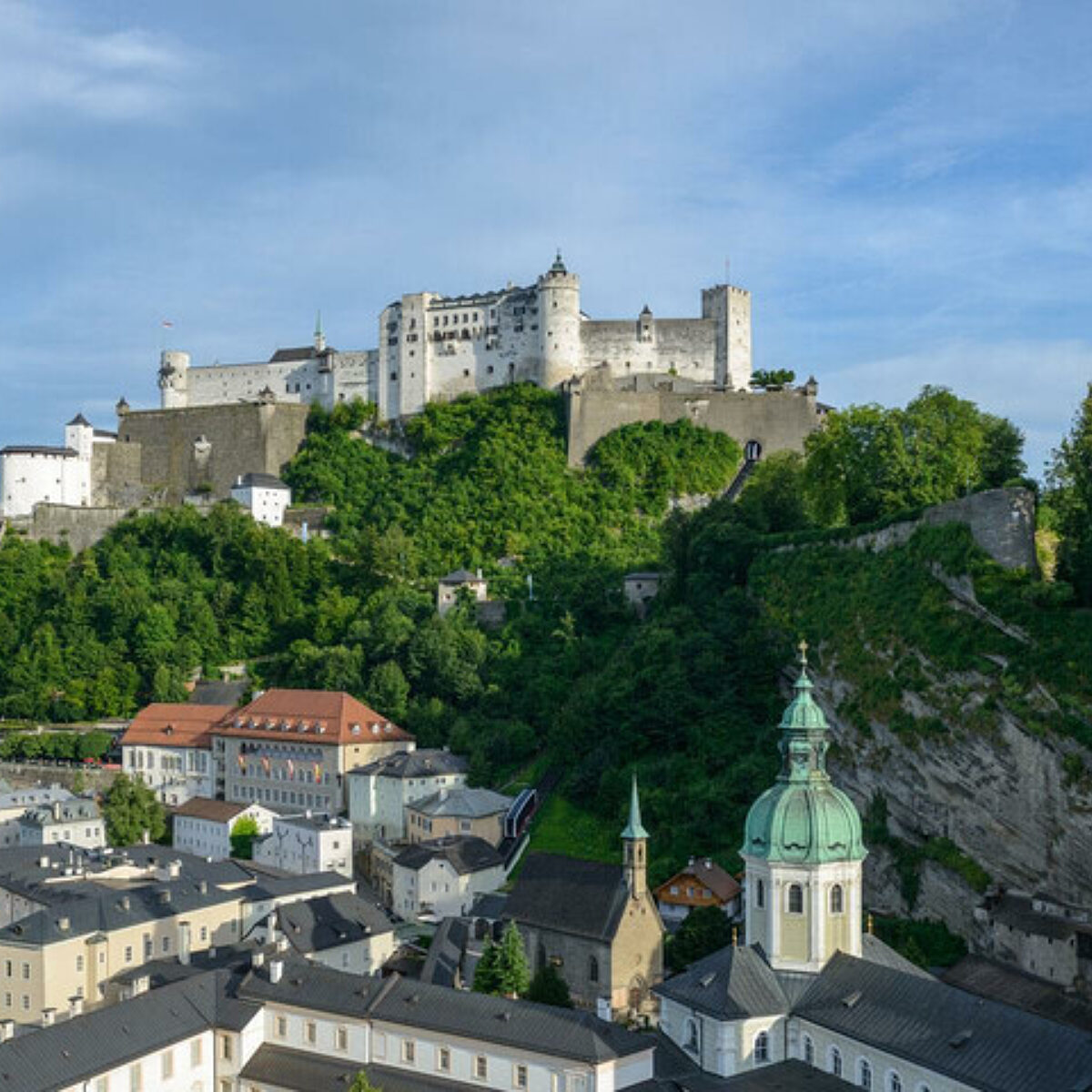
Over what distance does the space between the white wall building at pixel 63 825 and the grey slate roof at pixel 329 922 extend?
698 inches

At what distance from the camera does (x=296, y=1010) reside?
39156 millimetres

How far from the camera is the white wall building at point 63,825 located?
211ft

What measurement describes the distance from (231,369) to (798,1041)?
7815 cm

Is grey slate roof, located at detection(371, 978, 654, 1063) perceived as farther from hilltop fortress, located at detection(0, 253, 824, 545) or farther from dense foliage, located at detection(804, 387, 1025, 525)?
hilltop fortress, located at detection(0, 253, 824, 545)

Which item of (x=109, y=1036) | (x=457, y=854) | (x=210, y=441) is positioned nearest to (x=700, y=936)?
(x=457, y=854)

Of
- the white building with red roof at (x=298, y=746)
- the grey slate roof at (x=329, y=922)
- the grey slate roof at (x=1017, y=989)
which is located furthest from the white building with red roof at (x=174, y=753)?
the grey slate roof at (x=1017, y=989)

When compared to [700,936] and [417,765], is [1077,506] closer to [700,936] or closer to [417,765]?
[700,936]

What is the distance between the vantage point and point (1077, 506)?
43000 mm

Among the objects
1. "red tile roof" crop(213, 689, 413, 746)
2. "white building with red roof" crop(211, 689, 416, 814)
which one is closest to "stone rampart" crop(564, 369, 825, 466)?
"red tile roof" crop(213, 689, 413, 746)

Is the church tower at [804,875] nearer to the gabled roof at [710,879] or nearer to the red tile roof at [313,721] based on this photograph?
the gabled roof at [710,879]

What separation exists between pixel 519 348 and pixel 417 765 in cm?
3738

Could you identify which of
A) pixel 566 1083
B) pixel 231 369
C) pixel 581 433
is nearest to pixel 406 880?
pixel 566 1083

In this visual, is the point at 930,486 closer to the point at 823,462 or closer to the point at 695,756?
the point at 823,462

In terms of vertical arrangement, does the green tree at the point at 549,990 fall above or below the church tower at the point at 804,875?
below
